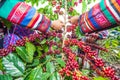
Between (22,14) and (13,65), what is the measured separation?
40cm

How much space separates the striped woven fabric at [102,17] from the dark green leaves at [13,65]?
0.44 metres

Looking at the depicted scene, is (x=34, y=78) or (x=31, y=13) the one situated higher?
(x=31, y=13)

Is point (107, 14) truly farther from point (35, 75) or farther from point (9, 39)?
point (9, 39)

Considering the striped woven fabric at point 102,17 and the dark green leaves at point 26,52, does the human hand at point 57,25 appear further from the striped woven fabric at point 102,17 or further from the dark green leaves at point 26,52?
the dark green leaves at point 26,52

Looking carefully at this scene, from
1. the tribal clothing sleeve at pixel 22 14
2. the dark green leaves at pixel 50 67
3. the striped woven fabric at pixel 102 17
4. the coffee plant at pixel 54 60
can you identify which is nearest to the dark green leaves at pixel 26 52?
the coffee plant at pixel 54 60

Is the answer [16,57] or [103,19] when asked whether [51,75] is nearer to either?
[16,57]

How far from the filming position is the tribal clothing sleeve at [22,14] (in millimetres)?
1298

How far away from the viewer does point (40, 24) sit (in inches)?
53.3

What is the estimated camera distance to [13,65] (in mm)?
965

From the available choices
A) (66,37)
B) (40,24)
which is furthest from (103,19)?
(40,24)

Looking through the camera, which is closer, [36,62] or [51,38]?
[36,62]

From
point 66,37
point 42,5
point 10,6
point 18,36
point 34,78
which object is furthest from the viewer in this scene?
point 42,5

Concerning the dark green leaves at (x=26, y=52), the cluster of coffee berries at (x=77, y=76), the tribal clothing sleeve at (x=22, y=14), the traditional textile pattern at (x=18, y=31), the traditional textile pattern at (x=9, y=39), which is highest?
the tribal clothing sleeve at (x=22, y=14)

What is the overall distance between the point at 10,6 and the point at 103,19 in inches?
18.8
